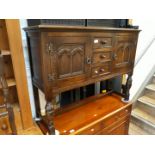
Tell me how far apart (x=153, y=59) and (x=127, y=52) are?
1.32 metres

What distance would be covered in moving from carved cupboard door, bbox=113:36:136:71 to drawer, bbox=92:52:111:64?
0.09m

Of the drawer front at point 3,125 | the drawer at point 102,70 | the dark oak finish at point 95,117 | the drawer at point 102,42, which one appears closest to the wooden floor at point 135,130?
the dark oak finish at point 95,117

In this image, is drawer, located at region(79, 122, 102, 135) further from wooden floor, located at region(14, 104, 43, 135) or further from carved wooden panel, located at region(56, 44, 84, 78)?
carved wooden panel, located at region(56, 44, 84, 78)

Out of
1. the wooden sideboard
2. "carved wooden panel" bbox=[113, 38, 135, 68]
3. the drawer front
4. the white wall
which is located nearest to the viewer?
the wooden sideboard

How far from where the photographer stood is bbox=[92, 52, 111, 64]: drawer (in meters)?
1.27

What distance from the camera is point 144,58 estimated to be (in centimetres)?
247

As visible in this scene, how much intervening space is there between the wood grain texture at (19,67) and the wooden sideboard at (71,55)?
0.28 feet

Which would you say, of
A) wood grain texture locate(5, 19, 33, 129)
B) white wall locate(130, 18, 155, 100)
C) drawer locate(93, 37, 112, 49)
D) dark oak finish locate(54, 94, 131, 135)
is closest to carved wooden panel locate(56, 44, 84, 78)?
drawer locate(93, 37, 112, 49)

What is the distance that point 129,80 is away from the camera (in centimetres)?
176

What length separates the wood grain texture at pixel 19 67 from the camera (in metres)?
1.11
